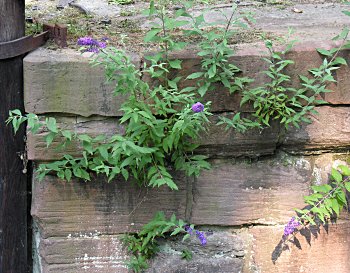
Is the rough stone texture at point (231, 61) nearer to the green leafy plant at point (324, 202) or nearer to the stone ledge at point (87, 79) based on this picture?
the stone ledge at point (87, 79)

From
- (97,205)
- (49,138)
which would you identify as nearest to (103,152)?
(49,138)

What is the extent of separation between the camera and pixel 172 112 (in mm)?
2652

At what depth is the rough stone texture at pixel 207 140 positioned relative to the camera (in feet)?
8.79

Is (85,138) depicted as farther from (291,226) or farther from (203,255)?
(291,226)

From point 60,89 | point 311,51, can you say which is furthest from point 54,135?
point 311,51

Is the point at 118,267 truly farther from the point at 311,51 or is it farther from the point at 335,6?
the point at 335,6

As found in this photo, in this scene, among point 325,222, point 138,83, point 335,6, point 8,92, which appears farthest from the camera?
point 335,6

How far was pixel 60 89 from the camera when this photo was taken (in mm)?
2607

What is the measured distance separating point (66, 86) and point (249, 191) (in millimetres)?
948

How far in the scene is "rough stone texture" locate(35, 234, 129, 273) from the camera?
287 centimetres

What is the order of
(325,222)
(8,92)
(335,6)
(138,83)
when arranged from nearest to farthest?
(138,83)
(8,92)
(325,222)
(335,6)

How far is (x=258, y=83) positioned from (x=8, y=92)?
108cm

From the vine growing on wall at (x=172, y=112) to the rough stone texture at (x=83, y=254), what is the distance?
0.18 m

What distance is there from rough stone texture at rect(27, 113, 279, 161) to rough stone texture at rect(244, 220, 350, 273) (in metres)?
Answer: 0.39
